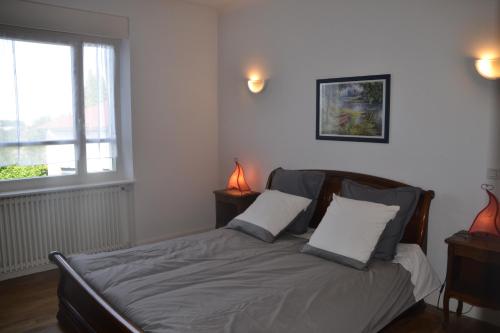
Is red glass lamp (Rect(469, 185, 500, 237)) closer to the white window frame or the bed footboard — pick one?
the bed footboard

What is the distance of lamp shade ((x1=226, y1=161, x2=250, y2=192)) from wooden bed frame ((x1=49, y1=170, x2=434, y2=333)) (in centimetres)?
100

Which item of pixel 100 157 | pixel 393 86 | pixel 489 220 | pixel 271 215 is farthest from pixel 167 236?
pixel 489 220

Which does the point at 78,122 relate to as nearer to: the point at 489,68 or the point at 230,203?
the point at 230,203

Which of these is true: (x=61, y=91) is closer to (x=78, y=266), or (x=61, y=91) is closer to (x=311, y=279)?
(x=78, y=266)

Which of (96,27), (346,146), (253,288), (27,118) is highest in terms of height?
(96,27)

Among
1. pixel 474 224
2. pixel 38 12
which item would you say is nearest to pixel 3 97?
pixel 38 12

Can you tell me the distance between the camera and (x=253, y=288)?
7.65ft

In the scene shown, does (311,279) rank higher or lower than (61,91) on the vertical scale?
lower

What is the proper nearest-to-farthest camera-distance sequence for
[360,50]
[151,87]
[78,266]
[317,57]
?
[78,266] < [360,50] < [317,57] < [151,87]

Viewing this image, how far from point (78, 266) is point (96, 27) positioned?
7.39 ft

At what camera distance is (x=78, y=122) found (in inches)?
152

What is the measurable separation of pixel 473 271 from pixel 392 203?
2.23 feet

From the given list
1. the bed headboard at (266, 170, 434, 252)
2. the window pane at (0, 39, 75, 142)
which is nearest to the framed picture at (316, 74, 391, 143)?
the bed headboard at (266, 170, 434, 252)

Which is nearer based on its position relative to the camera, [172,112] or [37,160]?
[37,160]
